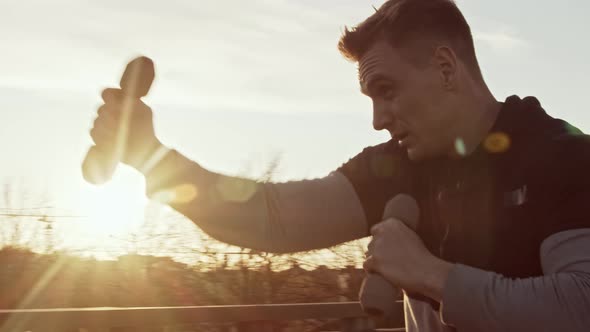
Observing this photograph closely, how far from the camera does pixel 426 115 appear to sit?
2.08 meters

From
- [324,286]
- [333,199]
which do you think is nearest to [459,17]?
[333,199]

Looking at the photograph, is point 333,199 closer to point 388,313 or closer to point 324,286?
point 388,313

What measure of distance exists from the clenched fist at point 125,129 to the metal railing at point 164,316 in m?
1.70

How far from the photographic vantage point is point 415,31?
2.16m

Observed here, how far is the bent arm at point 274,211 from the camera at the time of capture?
2.12 meters

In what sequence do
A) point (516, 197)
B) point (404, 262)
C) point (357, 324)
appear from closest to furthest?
1. point (404, 262)
2. point (516, 197)
3. point (357, 324)

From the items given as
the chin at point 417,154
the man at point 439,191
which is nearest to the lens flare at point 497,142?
the man at point 439,191

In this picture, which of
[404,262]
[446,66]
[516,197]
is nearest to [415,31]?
[446,66]

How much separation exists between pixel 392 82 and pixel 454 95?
0.58 ft

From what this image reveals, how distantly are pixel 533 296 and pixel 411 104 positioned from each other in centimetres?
66

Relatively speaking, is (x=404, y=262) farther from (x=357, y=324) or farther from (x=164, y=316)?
(x=357, y=324)

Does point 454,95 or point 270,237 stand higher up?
point 454,95

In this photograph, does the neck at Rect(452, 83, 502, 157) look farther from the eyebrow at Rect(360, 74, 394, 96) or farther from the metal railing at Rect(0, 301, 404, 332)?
the metal railing at Rect(0, 301, 404, 332)

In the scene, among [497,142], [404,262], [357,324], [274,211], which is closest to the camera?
[404,262]
